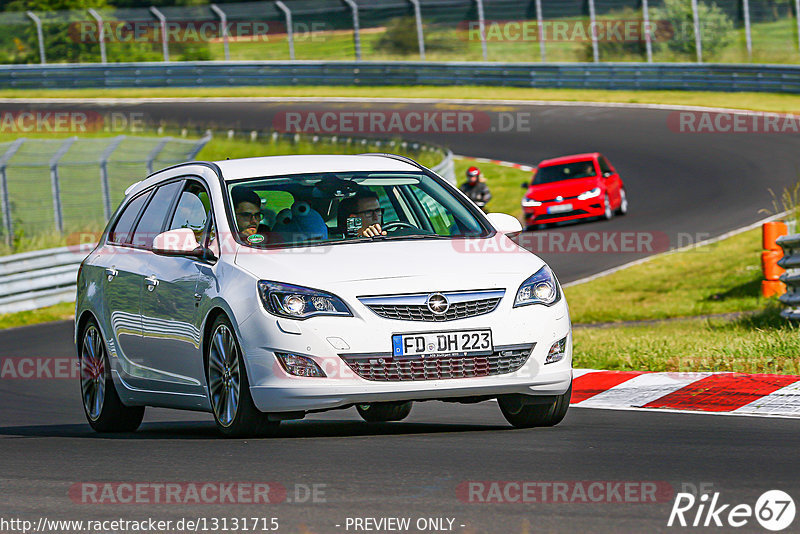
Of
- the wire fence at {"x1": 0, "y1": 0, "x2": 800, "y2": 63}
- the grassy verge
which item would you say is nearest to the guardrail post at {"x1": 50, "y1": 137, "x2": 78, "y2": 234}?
the grassy verge

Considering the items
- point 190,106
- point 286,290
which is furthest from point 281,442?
point 190,106

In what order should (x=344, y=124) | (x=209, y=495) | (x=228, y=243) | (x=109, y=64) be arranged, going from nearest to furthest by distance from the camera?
(x=209, y=495)
(x=228, y=243)
(x=344, y=124)
(x=109, y=64)

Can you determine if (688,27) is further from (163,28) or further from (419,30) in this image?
(163,28)

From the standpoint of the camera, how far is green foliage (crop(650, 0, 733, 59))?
1799 inches

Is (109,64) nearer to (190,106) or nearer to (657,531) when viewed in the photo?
(190,106)

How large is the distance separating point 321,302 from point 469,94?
132 feet

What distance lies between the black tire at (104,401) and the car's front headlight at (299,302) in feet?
7.64

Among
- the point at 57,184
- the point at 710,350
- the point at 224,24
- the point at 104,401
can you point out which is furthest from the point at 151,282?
the point at 224,24

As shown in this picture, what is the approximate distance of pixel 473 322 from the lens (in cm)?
768

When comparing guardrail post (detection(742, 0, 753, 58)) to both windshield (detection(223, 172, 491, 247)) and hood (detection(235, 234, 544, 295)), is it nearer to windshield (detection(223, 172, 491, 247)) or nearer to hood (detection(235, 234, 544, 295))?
windshield (detection(223, 172, 491, 247))

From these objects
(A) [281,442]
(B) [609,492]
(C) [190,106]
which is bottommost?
(C) [190,106]

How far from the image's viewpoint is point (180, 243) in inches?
328

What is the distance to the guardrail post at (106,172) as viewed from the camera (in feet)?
78.5

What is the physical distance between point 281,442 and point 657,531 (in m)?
3.12
